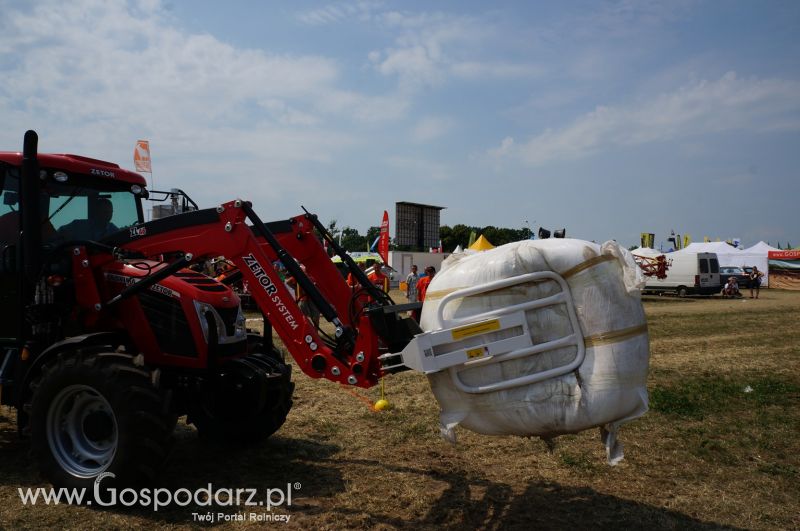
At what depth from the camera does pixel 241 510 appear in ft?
14.3

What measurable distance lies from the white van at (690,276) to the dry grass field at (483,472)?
23.3 m

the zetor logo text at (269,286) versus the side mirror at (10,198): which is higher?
the side mirror at (10,198)

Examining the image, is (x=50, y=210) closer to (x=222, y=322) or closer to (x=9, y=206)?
(x=9, y=206)

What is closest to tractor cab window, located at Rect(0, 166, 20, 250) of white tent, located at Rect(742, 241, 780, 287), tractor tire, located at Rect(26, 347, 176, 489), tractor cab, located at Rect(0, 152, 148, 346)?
tractor cab, located at Rect(0, 152, 148, 346)

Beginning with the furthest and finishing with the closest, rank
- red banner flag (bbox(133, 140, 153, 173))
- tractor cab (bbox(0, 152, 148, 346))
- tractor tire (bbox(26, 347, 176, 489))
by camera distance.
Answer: red banner flag (bbox(133, 140, 153, 173)) < tractor cab (bbox(0, 152, 148, 346)) < tractor tire (bbox(26, 347, 176, 489))

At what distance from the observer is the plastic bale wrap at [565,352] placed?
3508 millimetres

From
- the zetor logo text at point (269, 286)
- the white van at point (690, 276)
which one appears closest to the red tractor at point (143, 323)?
the zetor logo text at point (269, 286)

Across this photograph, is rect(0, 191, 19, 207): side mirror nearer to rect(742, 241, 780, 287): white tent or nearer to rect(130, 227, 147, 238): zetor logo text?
rect(130, 227, 147, 238): zetor logo text

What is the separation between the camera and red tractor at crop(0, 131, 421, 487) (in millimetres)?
4207

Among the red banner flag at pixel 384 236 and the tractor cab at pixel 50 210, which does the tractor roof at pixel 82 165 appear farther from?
the red banner flag at pixel 384 236

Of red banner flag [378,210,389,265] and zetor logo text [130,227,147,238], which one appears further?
red banner flag [378,210,389,265]

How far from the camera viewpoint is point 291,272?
435 centimetres

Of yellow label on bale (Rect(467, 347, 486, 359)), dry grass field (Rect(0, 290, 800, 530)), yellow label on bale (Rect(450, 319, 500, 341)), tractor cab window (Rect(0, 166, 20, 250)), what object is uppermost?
tractor cab window (Rect(0, 166, 20, 250))

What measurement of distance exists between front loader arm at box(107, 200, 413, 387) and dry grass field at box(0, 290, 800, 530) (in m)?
1.14
